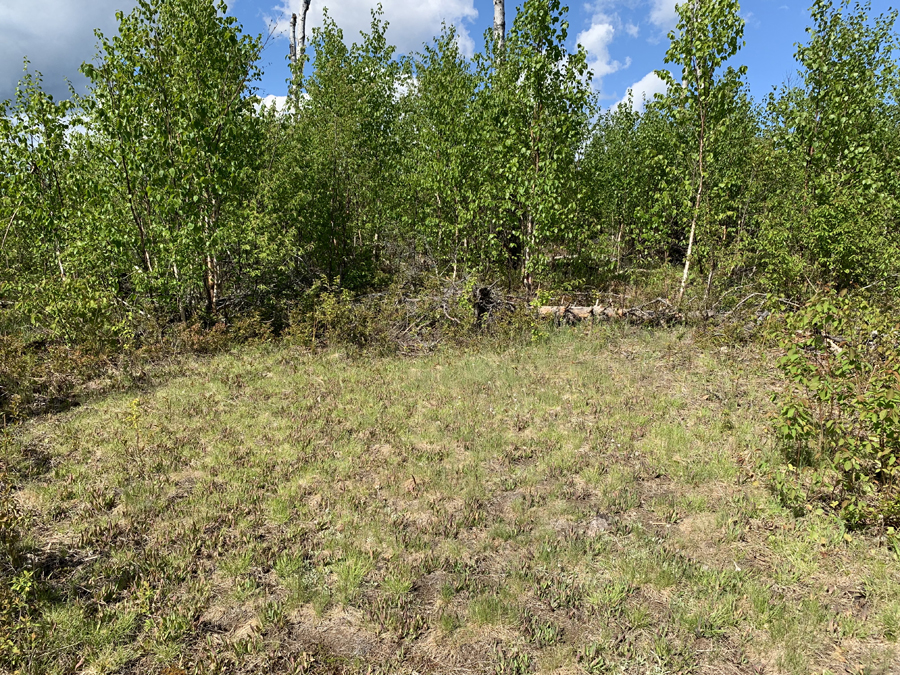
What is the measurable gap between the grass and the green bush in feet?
1.39

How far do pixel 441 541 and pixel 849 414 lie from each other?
185 inches

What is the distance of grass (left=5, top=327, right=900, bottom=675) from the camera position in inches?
150

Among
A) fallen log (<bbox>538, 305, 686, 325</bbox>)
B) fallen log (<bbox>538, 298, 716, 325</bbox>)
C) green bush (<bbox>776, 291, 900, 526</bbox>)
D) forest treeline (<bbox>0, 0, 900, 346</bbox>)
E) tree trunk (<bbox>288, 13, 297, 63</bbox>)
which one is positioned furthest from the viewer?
tree trunk (<bbox>288, 13, 297, 63</bbox>)

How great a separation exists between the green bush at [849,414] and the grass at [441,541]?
42cm

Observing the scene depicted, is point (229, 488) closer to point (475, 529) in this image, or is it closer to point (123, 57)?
point (475, 529)

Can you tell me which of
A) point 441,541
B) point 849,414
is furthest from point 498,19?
point 441,541

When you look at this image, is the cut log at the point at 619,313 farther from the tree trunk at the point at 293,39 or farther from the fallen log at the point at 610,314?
the tree trunk at the point at 293,39

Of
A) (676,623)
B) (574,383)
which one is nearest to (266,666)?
(676,623)

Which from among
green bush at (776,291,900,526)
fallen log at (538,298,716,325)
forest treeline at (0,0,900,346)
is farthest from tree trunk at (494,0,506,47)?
green bush at (776,291,900,526)

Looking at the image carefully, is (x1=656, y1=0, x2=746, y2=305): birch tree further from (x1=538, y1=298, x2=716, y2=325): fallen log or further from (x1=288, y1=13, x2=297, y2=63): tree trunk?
(x1=288, y1=13, x2=297, y2=63): tree trunk

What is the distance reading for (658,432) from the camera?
724 centimetres

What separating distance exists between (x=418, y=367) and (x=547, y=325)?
13.9 feet

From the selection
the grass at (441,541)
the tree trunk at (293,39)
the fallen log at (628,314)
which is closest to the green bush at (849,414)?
the grass at (441,541)

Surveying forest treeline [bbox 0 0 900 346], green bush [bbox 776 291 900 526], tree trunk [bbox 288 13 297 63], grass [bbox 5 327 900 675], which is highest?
tree trunk [bbox 288 13 297 63]
